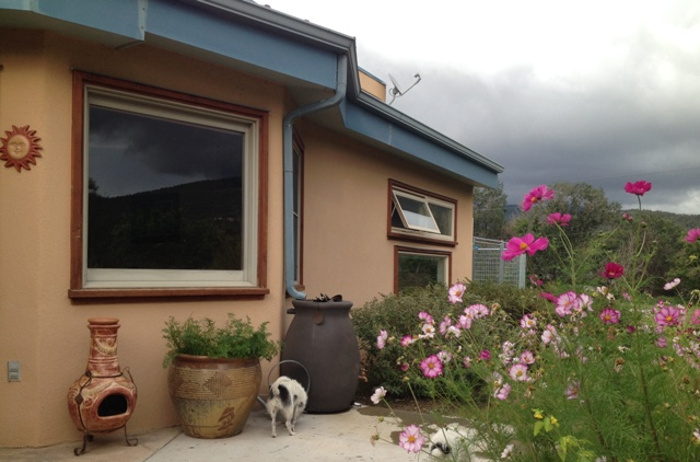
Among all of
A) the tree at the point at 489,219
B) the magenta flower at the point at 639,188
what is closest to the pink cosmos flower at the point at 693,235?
the magenta flower at the point at 639,188

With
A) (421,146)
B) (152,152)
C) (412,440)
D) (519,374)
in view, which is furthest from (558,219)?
(421,146)

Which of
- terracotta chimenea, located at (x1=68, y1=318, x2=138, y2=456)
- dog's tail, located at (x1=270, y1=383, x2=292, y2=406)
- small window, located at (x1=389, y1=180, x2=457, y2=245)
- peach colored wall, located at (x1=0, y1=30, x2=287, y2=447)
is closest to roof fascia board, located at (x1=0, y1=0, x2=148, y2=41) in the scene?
peach colored wall, located at (x1=0, y1=30, x2=287, y2=447)

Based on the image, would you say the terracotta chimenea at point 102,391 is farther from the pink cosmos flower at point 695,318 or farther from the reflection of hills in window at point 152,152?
the pink cosmos flower at point 695,318

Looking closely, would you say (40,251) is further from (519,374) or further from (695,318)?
(695,318)

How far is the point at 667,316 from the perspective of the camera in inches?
101

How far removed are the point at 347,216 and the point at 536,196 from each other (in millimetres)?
4364

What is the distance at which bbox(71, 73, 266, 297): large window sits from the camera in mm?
4230

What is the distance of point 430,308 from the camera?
5.99m

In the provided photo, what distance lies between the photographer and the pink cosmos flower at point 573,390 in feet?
7.73

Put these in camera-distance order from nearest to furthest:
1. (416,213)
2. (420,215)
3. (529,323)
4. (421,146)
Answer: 1. (529,323)
2. (421,146)
3. (416,213)
4. (420,215)

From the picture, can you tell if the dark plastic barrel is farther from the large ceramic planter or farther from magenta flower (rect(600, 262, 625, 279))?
magenta flower (rect(600, 262, 625, 279))

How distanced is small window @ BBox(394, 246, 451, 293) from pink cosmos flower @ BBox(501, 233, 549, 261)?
5.28 metres

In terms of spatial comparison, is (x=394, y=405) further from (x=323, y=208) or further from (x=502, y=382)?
(x=502, y=382)

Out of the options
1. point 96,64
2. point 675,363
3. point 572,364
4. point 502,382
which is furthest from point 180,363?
point 675,363
